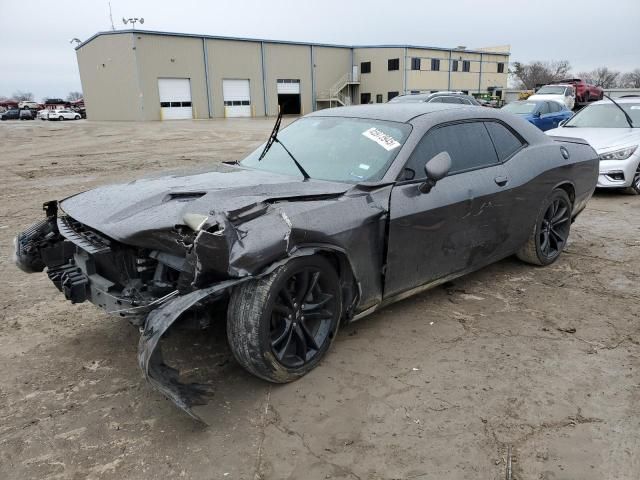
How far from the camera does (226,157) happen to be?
13.8m

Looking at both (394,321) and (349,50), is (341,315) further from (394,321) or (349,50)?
(349,50)

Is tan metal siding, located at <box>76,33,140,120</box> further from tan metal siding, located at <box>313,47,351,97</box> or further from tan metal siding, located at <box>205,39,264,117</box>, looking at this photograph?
tan metal siding, located at <box>313,47,351,97</box>

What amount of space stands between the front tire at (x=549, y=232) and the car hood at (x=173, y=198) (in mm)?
2316

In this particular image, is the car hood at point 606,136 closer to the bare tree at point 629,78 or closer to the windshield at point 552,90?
the windshield at point 552,90

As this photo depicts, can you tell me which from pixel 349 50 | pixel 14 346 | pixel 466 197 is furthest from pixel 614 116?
pixel 349 50

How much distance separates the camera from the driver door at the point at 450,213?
3389 millimetres

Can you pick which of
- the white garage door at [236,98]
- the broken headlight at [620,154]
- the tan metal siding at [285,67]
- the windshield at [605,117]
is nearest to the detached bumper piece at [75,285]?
the broken headlight at [620,154]

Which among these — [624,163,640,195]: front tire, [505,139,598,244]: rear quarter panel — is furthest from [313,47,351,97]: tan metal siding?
[505,139,598,244]: rear quarter panel

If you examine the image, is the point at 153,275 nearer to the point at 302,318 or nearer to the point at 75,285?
the point at 75,285

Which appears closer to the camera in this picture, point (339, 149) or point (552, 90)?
point (339, 149)

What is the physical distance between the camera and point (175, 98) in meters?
38.5

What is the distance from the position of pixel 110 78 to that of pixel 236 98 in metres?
9.75

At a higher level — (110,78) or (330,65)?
(330,65)

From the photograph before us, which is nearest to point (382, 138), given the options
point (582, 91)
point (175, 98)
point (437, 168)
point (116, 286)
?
point (437, 168)
